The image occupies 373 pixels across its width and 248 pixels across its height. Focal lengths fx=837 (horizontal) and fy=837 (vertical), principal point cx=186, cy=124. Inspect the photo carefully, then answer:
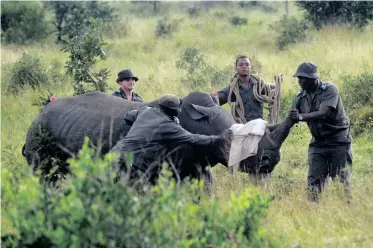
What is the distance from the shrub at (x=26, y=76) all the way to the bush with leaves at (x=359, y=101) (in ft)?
23.4

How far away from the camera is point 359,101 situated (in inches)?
535

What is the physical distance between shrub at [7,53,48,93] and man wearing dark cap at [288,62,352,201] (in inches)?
391

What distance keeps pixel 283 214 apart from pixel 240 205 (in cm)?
236

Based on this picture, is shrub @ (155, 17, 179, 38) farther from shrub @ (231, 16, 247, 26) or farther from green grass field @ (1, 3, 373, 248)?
shrub @ (231, 16, 247, 26)

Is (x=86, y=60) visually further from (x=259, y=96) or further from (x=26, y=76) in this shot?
(x=26, y=76)

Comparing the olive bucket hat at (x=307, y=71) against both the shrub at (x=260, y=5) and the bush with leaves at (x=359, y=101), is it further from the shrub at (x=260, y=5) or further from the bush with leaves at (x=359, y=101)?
the shrub at (x=260, y=5)

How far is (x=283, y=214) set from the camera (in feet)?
27.9

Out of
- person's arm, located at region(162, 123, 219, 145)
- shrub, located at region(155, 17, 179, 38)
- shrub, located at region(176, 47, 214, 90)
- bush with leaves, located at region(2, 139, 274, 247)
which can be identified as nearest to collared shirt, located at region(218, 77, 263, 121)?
person's arm, located at region(162, 123, 219, 145)

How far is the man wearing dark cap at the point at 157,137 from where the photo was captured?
8.56 m

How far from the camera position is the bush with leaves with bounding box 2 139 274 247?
5617 millimetres

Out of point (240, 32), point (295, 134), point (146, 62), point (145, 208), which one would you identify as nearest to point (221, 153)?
point (145, 208)

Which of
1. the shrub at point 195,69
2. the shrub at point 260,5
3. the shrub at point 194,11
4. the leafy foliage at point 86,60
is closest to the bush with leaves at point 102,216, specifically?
the leafy foliage at point 86,60

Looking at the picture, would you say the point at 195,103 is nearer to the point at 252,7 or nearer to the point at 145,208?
the point at 145,208

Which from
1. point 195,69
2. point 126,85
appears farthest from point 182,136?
point 195,69
